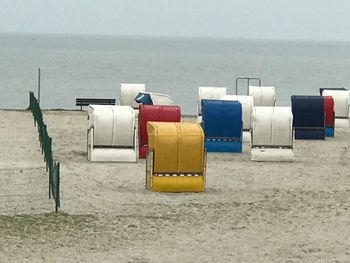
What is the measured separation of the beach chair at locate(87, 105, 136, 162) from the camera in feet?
93.8

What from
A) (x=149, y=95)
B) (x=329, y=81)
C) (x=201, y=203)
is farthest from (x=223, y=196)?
(x=329, y=81)

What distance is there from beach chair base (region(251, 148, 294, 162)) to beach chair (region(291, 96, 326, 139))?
670cm

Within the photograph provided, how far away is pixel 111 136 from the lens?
28828 mm

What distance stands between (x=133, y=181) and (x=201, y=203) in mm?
3669

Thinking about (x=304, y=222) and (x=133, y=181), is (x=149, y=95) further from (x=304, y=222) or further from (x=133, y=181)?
(x=304, y=222)

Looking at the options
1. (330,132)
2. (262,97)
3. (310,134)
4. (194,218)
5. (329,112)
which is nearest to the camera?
(194,218)

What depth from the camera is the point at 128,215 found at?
65.6 ft

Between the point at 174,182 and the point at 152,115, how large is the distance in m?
6.74

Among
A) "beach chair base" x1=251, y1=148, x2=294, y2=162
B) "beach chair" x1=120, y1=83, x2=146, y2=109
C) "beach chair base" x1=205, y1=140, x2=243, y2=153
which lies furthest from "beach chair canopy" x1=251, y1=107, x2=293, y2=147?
"beach chair" x1=120, y1=83, x2=146, y2=109

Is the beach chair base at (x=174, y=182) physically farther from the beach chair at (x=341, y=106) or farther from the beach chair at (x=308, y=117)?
the beach chair at (x=341, y=106)

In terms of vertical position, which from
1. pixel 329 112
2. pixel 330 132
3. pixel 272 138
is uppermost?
pixel 329 112

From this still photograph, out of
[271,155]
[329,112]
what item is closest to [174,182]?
[271,155]

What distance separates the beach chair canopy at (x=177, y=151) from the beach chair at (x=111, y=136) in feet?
16.2

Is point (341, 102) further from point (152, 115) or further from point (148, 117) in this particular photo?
point (148, 117)
